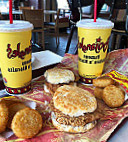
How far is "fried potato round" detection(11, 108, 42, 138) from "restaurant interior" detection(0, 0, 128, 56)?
4.49ft

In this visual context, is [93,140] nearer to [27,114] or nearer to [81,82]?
[27,114]

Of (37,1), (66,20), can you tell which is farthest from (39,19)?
(37,1)

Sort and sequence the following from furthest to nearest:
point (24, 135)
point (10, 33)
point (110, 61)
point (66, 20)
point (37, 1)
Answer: point (37, 1)
point (66, 20)
point (110, 61)
point (10, 33)
point (24, 135)

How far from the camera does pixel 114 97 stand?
2.94 ft

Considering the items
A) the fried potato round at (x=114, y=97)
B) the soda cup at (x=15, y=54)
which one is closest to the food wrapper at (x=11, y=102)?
the soda cup at (x=15, y=54)

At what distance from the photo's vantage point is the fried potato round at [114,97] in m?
0.89

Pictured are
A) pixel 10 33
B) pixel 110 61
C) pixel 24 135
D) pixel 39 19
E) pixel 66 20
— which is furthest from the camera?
pixel 66 20

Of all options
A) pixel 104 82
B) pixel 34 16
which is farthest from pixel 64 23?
pixel 104 82

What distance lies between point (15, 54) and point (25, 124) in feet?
1.29

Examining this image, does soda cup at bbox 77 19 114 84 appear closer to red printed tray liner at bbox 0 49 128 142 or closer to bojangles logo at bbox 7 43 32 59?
red printed tray liner at bbox 0 49 128 142

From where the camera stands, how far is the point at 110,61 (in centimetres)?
135

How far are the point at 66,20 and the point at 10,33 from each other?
7.07m

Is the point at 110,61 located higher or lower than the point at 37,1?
lower

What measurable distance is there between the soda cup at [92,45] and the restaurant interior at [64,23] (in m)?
0.82
